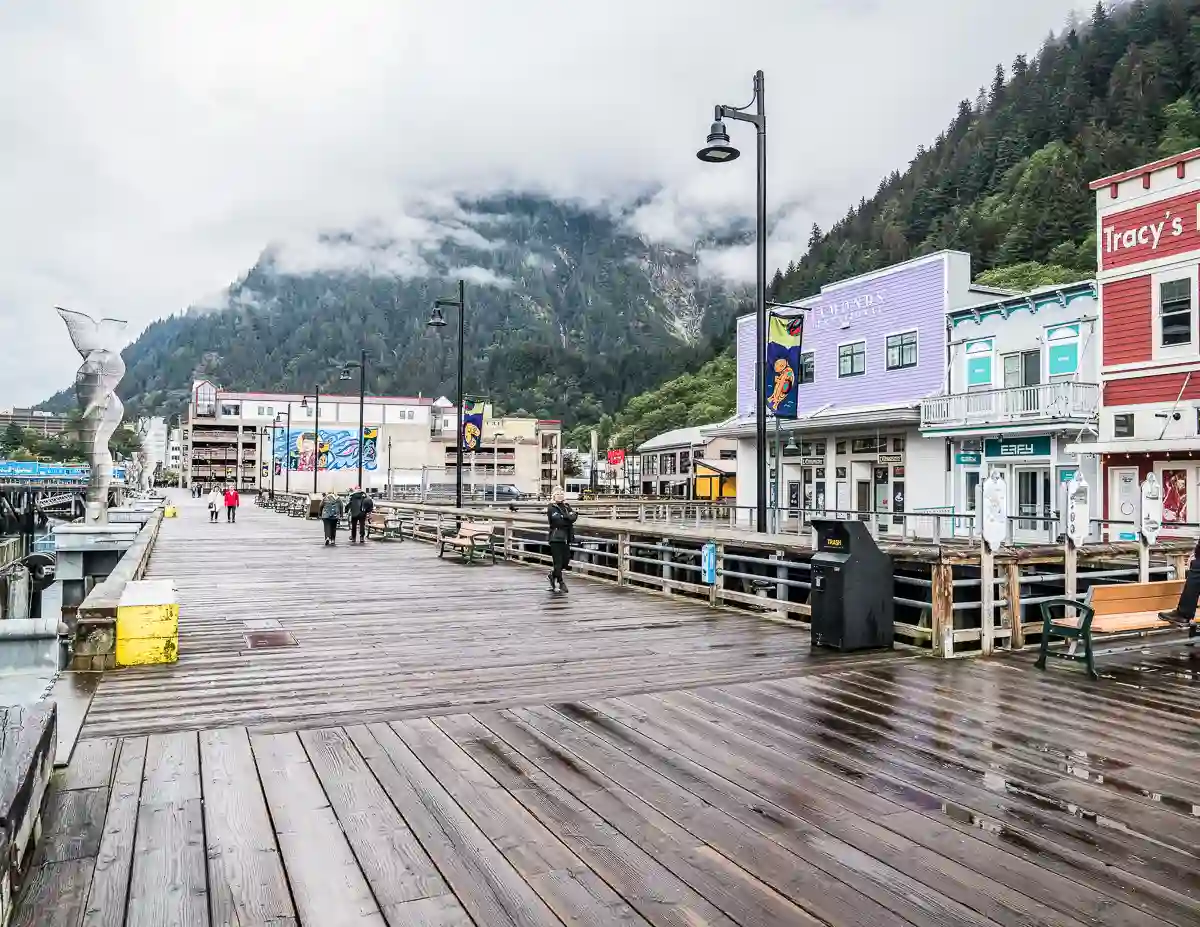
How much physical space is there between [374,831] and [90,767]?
1.92 meters

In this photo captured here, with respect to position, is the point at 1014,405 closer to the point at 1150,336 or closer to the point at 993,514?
the point at 1150,336

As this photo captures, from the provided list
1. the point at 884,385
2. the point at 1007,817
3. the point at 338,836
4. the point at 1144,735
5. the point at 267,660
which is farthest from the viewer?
the point at 884,385

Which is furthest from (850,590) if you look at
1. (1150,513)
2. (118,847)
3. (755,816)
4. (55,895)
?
(55,895)

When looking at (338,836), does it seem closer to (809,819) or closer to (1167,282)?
(809,819)

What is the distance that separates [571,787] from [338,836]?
47.1 inches

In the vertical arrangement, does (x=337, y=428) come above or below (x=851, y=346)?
above

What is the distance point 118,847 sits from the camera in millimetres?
3793

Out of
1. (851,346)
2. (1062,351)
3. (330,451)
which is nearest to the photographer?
(1062,351)

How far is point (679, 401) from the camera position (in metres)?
99.8

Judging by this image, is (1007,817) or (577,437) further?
(577,437)

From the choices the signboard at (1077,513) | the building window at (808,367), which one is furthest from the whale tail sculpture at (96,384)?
the building window at (808,367)

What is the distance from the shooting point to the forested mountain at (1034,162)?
66.6 meters

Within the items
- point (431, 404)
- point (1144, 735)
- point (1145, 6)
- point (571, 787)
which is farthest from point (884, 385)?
point (431, 404)

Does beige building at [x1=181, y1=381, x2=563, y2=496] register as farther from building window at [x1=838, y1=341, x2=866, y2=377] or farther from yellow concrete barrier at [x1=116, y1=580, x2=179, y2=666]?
yellow concrete barrier at [x1=116, y1=580, x2=179, y2=666]
